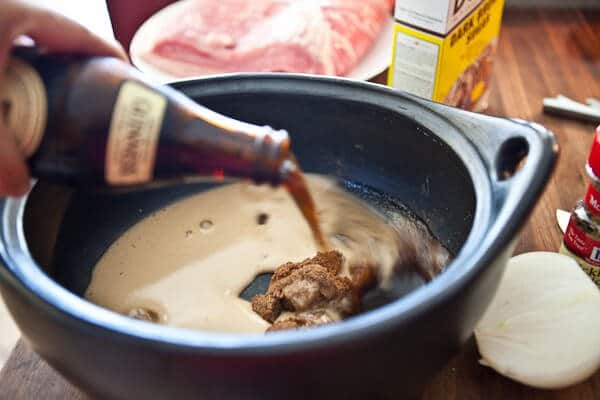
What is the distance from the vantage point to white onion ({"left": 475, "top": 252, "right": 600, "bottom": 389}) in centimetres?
72

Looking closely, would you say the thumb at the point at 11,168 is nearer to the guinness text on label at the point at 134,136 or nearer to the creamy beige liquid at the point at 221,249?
the guinness text on label at the point at 134,136

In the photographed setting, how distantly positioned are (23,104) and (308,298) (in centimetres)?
37

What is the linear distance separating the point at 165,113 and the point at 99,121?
0.06 m

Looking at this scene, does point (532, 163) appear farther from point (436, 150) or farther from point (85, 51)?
point (85, 51)

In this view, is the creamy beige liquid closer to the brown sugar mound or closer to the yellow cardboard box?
the brown sugar mound

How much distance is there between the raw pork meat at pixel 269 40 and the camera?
125 centimetres

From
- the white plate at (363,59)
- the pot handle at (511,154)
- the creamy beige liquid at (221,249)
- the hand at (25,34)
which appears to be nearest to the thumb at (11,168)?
the hand at (25,34)

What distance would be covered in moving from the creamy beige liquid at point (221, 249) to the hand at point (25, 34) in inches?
9.1

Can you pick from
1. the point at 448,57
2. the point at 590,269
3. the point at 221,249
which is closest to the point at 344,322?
the point at 221,249

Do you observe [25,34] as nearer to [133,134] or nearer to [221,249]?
[133,134]

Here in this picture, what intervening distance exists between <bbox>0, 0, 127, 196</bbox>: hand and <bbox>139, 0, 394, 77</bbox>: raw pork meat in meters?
0.62

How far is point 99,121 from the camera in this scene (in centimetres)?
60

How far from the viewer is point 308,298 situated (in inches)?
30.1

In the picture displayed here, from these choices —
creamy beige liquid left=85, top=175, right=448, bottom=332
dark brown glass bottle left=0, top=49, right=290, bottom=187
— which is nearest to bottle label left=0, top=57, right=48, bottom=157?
dark brown glass bottle left=0, top=49, right=290, bottom=187
